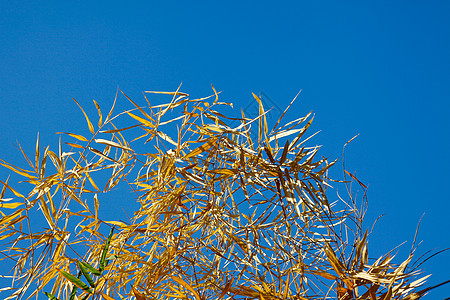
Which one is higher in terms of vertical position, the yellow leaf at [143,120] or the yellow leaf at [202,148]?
the yellow leaf at [143,120]

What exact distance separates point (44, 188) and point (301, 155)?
40 centimetres

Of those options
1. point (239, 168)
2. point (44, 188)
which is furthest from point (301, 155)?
point (44, 188)

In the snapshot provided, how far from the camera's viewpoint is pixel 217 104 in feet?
2.28

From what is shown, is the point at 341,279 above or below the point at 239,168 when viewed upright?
below

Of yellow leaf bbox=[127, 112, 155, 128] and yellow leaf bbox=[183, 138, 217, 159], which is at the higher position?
yellow leaf bbox=[127, 112, 155, 128]

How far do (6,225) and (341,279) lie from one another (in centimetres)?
51

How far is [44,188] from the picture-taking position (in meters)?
0.69

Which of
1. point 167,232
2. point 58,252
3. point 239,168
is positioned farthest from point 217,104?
point 58,252

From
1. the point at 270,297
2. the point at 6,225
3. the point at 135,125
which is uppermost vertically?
the point at 135,125

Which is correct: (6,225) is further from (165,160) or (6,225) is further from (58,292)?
(165,160)

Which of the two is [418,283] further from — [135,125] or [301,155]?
[135,125]

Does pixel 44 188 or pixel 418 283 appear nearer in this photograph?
pixel 418 283

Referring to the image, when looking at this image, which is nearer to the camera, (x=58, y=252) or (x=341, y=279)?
(x=341, y=279)

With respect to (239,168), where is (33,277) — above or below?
below
